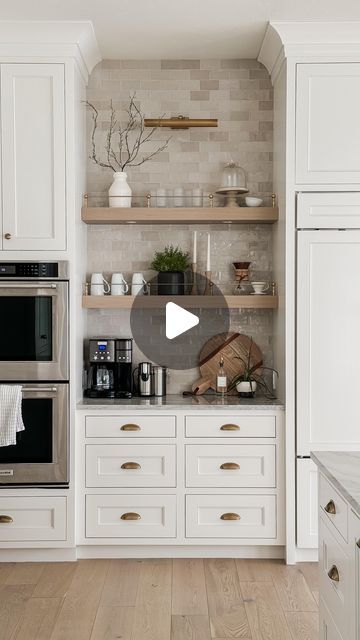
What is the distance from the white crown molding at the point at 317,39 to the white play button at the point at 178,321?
5.02 feet

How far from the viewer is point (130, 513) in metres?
3.77

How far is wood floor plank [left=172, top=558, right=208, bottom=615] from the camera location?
3.14 m

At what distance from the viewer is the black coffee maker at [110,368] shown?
3.98 meters

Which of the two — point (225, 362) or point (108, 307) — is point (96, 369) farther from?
point (225, 362)

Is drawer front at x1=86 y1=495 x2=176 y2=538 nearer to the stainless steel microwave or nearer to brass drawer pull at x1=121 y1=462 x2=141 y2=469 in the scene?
brass drawer pull at x1=121 y1=462 x2=141 y2=469

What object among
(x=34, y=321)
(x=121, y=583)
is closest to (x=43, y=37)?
(x=34, y=321)

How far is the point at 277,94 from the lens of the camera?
409cm

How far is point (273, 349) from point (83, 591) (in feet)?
5.73

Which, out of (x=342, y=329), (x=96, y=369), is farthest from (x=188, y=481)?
(x=342, y=329)

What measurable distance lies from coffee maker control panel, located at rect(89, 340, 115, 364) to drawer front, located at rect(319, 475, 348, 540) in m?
1.89

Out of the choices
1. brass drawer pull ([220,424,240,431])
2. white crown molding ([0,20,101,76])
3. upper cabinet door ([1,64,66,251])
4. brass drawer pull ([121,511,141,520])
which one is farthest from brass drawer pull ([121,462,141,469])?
white crown molding ([0,20,101,76])

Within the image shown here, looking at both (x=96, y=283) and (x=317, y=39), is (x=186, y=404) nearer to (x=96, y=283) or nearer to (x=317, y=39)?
(x=96, y=283)

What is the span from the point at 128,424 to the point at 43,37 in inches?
81.7

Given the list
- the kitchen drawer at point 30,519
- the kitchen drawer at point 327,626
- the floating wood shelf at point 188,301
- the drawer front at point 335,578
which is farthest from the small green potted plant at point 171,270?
the kitchen drawer at point 327,626
